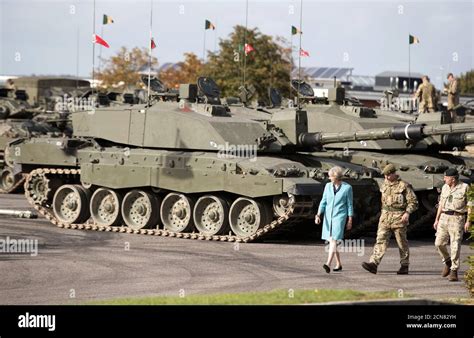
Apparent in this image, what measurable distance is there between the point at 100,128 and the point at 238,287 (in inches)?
434

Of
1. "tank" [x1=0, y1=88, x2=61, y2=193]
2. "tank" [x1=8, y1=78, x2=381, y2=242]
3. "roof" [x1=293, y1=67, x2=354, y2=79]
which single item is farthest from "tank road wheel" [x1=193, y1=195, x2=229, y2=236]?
"roof" [x1=293, y1=67, x2=354, y2=79]

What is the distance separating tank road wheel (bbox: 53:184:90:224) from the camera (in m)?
25.9

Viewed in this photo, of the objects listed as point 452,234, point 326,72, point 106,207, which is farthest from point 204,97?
point 326,72

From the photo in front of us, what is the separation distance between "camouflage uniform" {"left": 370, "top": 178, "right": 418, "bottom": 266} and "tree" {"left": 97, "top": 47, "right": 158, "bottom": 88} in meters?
60.6

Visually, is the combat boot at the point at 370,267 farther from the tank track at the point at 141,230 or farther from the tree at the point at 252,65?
the tree at the point at 252,65

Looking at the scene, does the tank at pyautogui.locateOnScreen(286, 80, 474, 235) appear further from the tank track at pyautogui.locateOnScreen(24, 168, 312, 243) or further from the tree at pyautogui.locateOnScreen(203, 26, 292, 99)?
the tree at pyautogui.locateOnScreen(203, 26, 292, 99)

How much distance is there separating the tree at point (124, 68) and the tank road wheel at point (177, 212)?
53.7m

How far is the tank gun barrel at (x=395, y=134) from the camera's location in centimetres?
2311

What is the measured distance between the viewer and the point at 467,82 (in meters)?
96.4

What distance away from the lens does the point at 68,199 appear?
86.2 ft

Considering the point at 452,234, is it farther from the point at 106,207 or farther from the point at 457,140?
the point at 106,207

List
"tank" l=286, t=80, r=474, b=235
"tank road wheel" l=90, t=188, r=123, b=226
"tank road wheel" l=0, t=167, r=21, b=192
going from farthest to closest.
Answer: "tank road wheel" l=0, t=167, r=21, b=192, "tank road wheel" l=90, t=188, r=123, b=226, "tank" l=286, t=80, r=474, b=235
